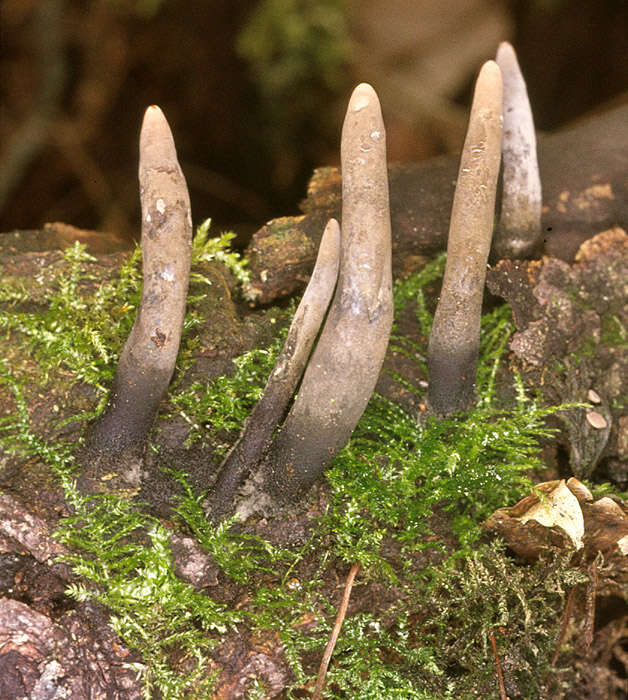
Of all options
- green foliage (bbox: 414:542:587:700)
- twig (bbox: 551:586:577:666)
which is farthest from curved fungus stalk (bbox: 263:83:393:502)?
twig (bbox: 551:586:577:666)

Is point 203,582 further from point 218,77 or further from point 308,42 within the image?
point 218,77

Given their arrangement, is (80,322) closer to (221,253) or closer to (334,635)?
(221,253)

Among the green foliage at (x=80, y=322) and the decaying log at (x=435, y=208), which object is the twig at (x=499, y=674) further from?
the green foliage at (x=80, y=322)

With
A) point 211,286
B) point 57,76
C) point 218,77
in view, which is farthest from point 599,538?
point 57,76

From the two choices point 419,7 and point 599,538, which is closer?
point 599,538

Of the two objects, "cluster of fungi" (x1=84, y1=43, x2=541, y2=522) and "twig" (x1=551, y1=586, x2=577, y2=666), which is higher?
"cluster of fungi" (x1=84, y1=43, x2=541, y2=522)

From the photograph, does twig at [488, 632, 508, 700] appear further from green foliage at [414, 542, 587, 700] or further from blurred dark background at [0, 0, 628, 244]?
blurred dark background at [0, 0, 628, 244]
